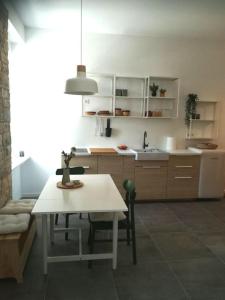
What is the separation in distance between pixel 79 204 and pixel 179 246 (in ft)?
4.77

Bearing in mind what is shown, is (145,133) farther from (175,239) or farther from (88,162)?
(175,239)

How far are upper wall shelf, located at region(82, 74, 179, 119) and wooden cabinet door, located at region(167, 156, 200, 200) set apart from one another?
86 centimetres

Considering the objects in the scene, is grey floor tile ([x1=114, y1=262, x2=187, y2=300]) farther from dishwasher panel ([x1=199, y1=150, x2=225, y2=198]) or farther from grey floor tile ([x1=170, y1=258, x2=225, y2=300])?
dishwasher panel ([x1=199, y1=150, x2=225, y2=198])

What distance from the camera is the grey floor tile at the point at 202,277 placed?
2109mm

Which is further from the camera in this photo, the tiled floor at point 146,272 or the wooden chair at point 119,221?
the wooden chair at point 119,221

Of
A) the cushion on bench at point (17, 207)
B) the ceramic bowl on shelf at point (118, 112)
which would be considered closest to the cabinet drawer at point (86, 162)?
the ceramic bowl on shelf at point (118, 112)

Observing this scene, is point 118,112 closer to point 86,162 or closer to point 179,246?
point 86,162

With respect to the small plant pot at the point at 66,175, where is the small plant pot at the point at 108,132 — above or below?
above

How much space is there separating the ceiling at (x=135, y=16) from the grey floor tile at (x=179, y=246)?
2955mm

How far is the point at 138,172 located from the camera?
419cm

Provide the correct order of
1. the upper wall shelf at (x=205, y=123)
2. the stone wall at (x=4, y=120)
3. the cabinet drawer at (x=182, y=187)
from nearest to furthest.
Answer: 1. the stone wall at (x=4, y=120)
2. the cabinet drawer at (x=182, y=187)
3. the upper wall shelf at (x=205, y=123)

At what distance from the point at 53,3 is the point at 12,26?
2.21ft

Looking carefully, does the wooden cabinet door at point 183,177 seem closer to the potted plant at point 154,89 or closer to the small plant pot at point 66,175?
the potted plant at point 154,89

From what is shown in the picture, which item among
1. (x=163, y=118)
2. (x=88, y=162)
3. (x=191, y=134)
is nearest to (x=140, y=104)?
(x=163, y=118)
